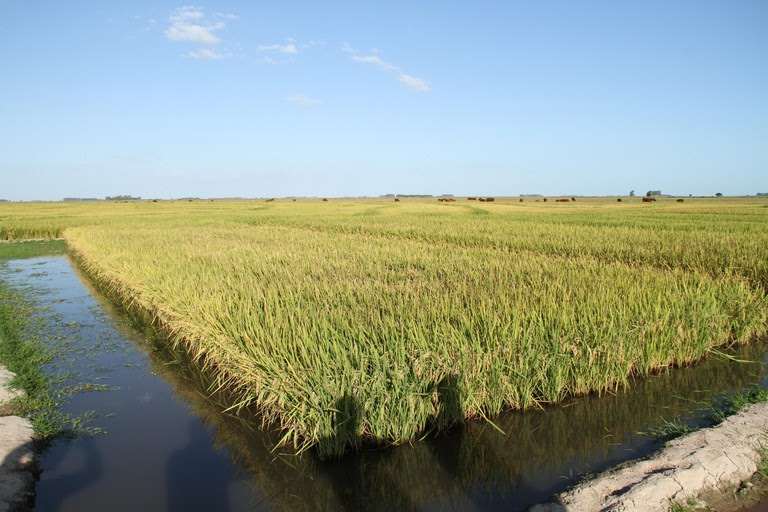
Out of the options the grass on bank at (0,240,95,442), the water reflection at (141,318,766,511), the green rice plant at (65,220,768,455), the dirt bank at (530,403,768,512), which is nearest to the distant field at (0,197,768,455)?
the green rice plant at (65,220,768,455)

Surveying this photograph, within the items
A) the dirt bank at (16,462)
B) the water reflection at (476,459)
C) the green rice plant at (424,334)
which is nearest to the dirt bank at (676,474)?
the water reflection at (476,459)

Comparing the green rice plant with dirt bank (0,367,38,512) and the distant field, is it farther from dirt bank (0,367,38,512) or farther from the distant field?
dirt bank (0,367,38,512)

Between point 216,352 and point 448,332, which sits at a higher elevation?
point 448,332

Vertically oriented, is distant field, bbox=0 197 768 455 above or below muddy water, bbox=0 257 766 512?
above

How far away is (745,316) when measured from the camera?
17.2 feet

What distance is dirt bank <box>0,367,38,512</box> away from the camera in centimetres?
262

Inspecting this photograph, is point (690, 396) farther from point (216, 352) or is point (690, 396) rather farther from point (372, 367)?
point (216, 352)

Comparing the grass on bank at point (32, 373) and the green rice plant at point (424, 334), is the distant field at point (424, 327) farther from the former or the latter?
the grass on bank at point (32, 373)

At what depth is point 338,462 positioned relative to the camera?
9.88 ft

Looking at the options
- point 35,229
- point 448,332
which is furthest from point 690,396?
point 35,229

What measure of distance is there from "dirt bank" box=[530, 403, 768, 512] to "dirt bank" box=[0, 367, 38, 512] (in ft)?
9.51

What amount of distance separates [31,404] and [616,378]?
4.93m

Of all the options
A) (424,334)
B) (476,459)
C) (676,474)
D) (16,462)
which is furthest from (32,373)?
(676,474)

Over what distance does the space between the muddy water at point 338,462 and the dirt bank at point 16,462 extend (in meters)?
0.09
